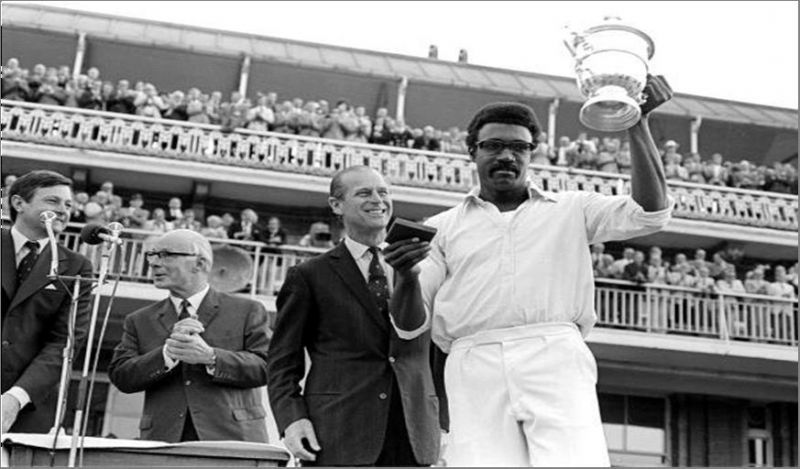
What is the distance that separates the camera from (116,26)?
27.2 meters

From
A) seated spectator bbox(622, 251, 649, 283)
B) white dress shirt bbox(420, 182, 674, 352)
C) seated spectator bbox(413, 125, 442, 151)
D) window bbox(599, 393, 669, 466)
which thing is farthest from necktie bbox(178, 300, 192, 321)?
seated spectator bbox(413, 125, 442, 151)

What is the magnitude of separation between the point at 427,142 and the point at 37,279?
1845 centimetres

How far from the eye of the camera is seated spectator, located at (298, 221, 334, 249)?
20.8 metres

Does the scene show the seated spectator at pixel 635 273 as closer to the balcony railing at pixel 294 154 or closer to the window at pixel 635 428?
the balcony railing at pixel 294 154

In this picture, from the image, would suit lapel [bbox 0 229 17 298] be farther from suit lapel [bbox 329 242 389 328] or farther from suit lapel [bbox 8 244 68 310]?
suit lapel [bbox 329 242 389 328]

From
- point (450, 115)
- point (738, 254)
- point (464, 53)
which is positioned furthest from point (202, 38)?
point (738, 254)

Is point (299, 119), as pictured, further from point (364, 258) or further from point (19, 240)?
point (364, 258)

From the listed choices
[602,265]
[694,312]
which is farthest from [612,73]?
[694,312]

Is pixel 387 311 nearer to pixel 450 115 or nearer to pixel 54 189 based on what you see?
pixel 54 189

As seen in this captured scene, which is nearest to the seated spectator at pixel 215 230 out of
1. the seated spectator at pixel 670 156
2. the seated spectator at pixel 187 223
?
the seated spectator at pixel 187 223

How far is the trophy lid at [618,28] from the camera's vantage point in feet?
12.9

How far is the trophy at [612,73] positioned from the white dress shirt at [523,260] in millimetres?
395

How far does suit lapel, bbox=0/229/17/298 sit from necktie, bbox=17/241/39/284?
27 millimetres

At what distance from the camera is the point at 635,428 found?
875 inches
